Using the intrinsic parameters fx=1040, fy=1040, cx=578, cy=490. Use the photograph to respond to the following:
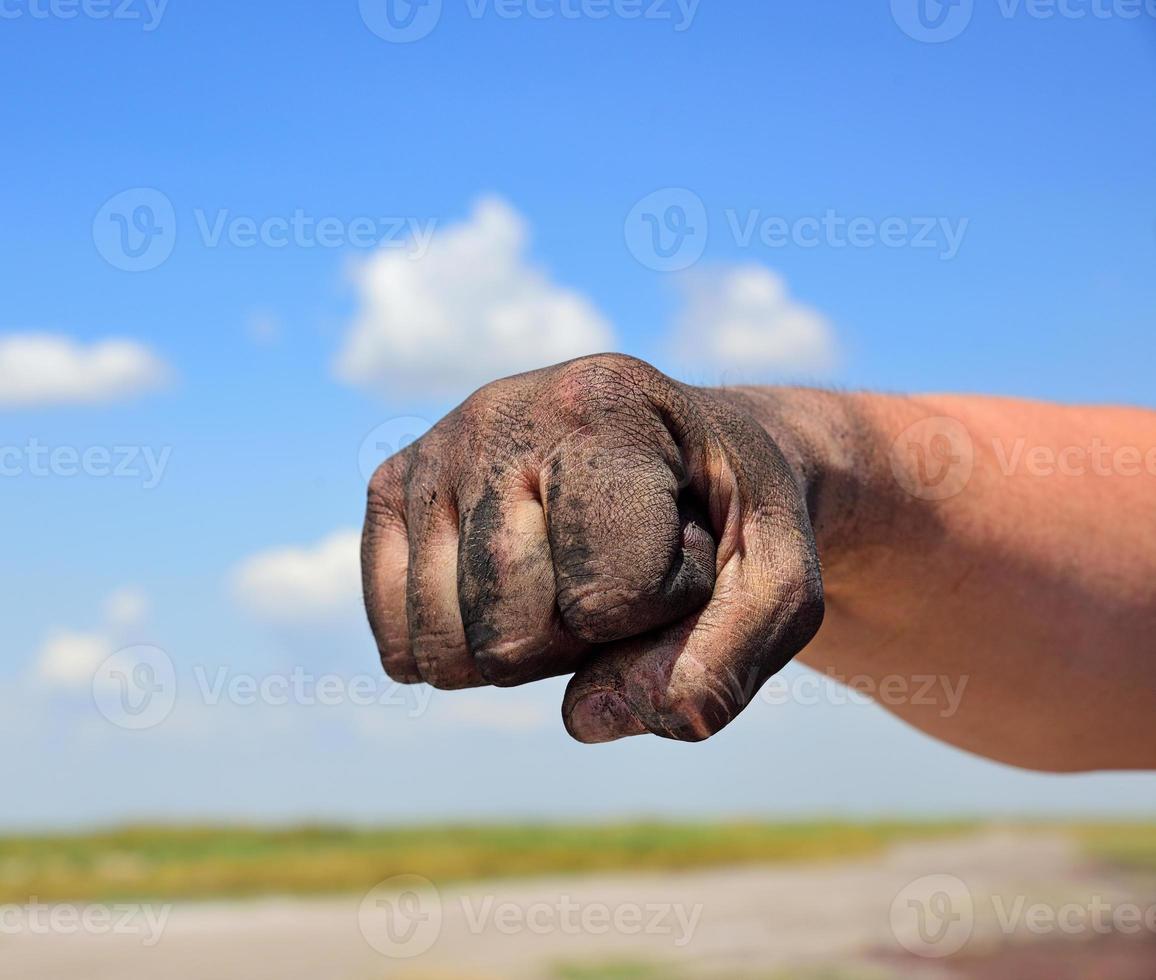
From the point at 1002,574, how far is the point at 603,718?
1.58m

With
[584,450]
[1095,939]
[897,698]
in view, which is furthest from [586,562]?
[1095,939]

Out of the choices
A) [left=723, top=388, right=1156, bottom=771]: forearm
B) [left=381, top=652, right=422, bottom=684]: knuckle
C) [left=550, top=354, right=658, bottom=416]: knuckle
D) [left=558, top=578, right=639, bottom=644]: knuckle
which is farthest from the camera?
[left=723, top=388, right=1156, bottom=771]: forearm

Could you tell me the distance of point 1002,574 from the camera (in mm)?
2574

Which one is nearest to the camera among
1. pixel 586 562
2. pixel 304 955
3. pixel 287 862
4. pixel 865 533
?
pixel 586 562

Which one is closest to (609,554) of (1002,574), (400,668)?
(400,668)

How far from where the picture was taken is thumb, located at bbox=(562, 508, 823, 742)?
1.31 metres

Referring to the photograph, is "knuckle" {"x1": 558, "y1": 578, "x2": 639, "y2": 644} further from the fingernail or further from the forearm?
the forearm

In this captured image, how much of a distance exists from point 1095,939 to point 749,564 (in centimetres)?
937

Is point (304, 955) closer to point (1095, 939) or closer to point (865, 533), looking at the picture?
point (1095, 939)

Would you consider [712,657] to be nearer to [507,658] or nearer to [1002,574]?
[507,658]

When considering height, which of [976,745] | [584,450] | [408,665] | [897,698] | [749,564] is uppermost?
[584,450]

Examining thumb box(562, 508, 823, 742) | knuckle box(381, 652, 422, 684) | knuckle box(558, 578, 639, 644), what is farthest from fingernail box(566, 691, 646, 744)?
knuckle box(381, 652, 422, 684)

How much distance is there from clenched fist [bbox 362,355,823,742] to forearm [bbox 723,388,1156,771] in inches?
34.8

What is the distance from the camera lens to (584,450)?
4.46 ft
